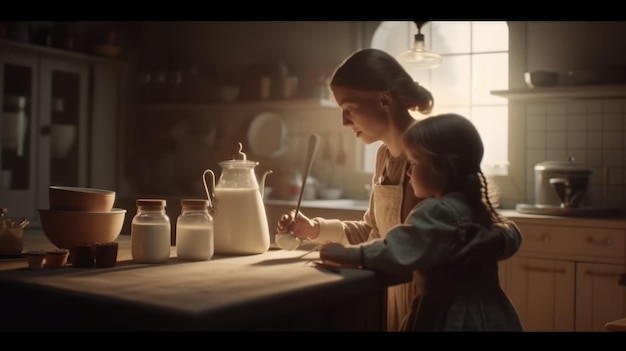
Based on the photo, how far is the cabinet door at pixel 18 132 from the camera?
4207mm

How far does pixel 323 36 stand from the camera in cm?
443

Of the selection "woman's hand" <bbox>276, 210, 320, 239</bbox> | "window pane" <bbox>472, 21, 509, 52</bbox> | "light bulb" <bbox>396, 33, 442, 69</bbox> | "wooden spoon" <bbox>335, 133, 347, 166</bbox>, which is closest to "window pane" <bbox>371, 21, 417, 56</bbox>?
"window pane" <bbox>472, 21, 509, 52</bbox>

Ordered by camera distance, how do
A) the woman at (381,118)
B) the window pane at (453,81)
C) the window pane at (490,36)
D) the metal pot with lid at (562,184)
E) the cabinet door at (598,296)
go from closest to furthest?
the woman at (381,118) < the cabinet door at (598,296) < the metal pot with lid at (562,184) < the window pane at (490,36) < the window pane at (453,81)

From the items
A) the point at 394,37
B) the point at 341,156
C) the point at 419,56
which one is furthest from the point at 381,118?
the point at 394,37

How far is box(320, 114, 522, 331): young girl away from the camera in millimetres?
1404

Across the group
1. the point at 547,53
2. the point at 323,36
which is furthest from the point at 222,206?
the point at 323,36

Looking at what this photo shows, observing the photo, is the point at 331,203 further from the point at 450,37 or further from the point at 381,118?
the point at 381,118

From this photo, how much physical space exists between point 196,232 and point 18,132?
312 cm

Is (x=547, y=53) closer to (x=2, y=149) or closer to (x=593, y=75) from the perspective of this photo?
(x=593, y=75)

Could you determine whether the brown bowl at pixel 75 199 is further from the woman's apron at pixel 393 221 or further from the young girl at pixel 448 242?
the woman's apron at pixel 393 221

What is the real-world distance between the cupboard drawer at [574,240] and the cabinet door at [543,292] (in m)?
0.06

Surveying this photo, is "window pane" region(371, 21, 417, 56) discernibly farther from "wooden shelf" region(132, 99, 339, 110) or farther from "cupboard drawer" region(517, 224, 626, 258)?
"cupboard drawer" region(517, 224, 626, 258)

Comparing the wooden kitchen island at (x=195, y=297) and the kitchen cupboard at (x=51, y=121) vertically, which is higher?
the kitchen cupboard at (x=51, y=121)

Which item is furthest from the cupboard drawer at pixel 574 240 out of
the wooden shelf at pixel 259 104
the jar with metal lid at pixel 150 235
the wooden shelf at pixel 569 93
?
the jar with metal lid at pixel 150 235
